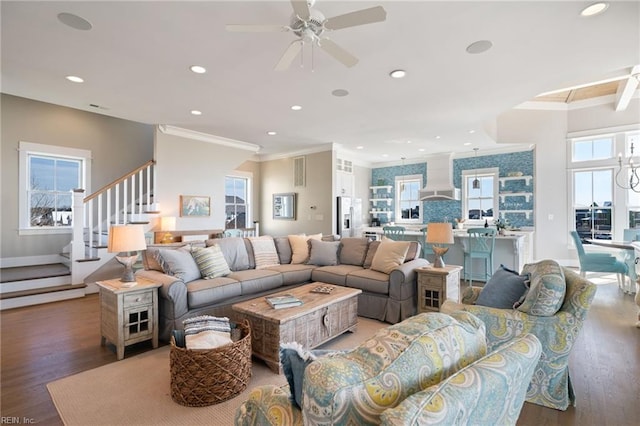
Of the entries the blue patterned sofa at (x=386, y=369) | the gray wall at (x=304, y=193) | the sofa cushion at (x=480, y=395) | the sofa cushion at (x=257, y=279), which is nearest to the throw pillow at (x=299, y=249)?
the sofa cushion at (x=257, y=279)

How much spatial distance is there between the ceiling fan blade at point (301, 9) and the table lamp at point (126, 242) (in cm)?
237

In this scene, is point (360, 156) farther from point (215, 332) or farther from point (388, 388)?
point (388, 388)

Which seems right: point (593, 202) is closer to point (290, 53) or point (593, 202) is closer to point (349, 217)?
point (349, 217)

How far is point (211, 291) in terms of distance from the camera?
322cm

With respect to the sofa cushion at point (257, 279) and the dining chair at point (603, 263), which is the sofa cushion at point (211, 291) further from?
the dining chair at point (603, 263)

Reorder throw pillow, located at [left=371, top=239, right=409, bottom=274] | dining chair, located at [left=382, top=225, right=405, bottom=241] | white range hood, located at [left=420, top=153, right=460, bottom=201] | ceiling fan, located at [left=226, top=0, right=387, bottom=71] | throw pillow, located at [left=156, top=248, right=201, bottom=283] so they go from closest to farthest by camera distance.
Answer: ceiling fan, located at [left=226, top=0, right=387, bottom=71], throw pillow, located at [left=156, top=248, right=201, bottom=283], throw pillow, located at [left=371, top=239, right=409, bottom=274], dining chair, located at [left=382, top=225, right=405, bottom=241], white range hood, located at [left=420, top=153, right=460, bottom=201]

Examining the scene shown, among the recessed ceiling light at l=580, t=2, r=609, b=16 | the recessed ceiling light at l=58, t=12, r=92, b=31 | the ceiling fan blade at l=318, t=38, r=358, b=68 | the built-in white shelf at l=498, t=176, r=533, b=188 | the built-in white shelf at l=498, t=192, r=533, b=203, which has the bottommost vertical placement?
the built-in white shelf at l=498, t=192, r=533, b=203

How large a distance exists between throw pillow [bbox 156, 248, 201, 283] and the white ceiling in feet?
6.99

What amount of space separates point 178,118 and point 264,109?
1.70 metres

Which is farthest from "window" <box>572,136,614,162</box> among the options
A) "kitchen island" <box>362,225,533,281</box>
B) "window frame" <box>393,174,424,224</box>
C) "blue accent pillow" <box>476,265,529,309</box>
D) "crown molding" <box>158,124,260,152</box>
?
"crown molding" <box>158,124,260,152</box>

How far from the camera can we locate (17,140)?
17.2ft

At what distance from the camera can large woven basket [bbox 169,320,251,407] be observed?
81.0 inches

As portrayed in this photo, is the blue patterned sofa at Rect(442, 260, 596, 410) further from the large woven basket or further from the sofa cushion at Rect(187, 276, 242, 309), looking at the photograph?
the sofa cushion at Rect(187, 276, 242, 309)

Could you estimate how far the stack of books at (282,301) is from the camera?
2.67 meters
